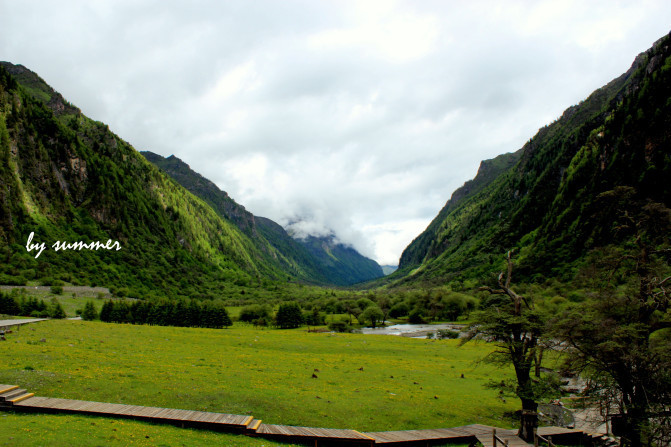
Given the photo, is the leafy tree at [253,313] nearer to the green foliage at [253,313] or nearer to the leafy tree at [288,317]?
the green foliage at [253,313]

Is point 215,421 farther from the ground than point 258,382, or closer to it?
farther from the ground

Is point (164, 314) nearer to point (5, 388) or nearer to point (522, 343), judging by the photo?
point (5, 388)

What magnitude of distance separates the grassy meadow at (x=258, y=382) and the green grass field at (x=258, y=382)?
0.08 m

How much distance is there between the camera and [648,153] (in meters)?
157

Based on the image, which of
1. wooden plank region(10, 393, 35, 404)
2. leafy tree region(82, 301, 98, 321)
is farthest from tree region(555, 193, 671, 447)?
leafy tree region(82, 301, 98, 321)

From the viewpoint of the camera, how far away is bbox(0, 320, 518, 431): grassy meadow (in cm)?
2523

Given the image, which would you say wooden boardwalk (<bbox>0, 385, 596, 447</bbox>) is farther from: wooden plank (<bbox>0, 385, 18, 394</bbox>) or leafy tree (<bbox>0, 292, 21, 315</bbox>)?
leafy tree (<bbox>0, 292, 21, 315</bbox>)

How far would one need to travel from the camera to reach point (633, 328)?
21141 millimetres

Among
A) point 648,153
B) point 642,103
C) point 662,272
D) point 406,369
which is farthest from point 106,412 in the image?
point 642,103

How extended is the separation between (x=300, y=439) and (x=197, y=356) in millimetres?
30937

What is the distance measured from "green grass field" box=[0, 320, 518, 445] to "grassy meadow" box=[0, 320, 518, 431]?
8cm

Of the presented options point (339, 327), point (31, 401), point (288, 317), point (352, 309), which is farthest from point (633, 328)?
point (352, 309)

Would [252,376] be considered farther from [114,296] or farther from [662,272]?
[114,296]

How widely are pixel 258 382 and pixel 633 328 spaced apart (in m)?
31.3
